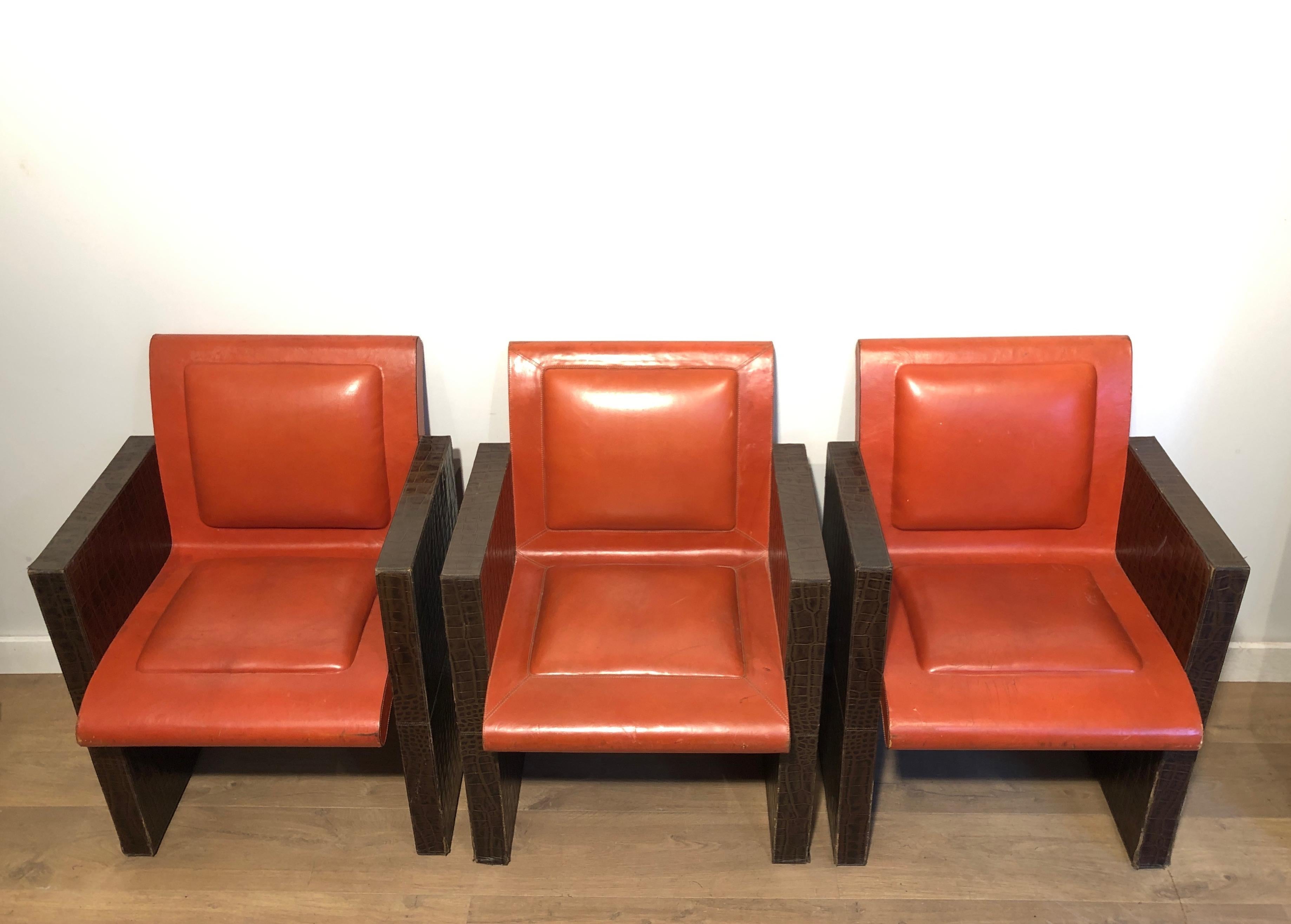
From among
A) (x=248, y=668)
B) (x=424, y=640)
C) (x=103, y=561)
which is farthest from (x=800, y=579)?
(x=103, y=561)

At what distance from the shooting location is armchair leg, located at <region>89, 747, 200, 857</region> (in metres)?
1.94

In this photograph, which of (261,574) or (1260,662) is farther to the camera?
(1260,662)

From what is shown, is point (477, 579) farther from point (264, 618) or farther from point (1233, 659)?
point (1233, 659)

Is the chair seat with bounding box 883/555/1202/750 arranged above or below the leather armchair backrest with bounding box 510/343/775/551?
below

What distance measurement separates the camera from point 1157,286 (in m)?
2.06

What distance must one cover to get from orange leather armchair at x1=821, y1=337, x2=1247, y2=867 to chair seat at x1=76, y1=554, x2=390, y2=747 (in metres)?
0.90

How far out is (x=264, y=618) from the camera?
1.93 metres

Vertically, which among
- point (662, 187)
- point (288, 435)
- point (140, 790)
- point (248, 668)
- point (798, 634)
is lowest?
point (140, 790)

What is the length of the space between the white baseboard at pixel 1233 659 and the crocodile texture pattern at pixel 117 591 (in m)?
0.65

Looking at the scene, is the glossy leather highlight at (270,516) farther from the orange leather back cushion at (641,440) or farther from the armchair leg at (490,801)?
the orange leather back cushion at (641,440)

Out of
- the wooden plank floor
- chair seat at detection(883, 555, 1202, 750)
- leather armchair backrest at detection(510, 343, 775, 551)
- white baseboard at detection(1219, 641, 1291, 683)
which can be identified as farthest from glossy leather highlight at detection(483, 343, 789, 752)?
white baseboard at detection(1219, 641, 1291, 683)

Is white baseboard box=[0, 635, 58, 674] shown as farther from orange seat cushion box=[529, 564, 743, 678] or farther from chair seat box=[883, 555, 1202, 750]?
chair seat box=[883, 555, 1202, 750]

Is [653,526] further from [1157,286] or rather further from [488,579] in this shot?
[1157,286]

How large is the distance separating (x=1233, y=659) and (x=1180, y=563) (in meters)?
0.91
